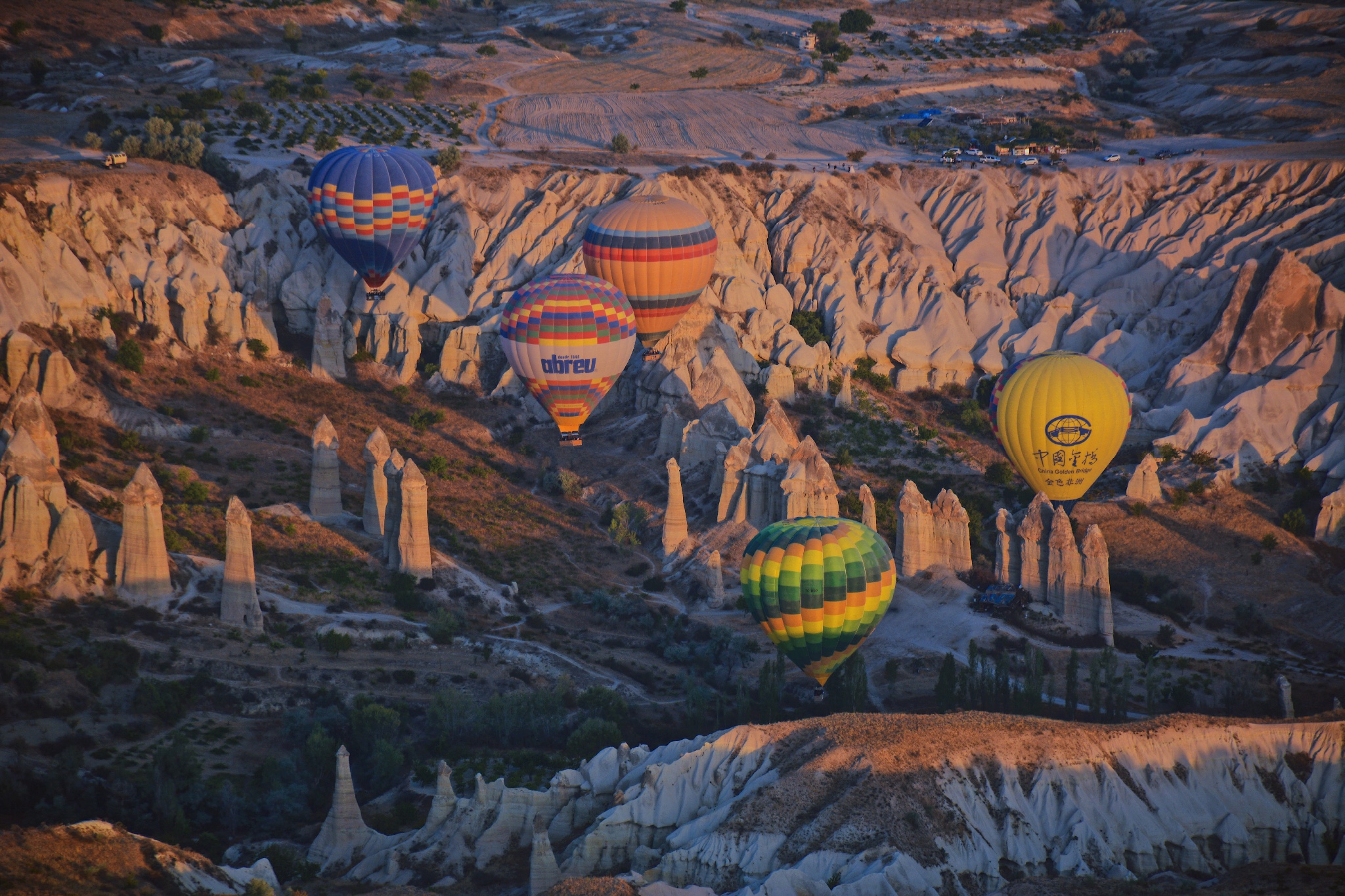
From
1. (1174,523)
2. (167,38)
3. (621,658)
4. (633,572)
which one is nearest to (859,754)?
(621,658)

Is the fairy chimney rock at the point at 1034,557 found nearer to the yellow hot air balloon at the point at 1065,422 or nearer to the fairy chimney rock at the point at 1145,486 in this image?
the yellow hot air balloon at the point at 1065,422

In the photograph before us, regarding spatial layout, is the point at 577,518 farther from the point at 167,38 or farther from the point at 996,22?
the point at 996,22

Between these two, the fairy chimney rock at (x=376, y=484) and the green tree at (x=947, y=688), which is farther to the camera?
the fairy chimney rock at (x=376, y=484)

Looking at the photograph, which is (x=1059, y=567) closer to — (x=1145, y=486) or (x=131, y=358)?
(x=1145, y=486)

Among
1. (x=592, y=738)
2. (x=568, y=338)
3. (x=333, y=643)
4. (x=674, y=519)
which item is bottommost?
(x=592, y=738)

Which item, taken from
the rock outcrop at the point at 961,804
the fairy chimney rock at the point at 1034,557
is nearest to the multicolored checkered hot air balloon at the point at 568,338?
the fairy chimney rock at the point at 1034,557

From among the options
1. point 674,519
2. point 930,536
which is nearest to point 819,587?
point 930,536
